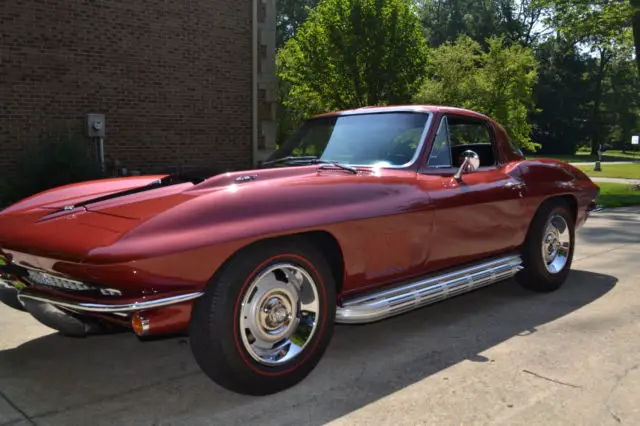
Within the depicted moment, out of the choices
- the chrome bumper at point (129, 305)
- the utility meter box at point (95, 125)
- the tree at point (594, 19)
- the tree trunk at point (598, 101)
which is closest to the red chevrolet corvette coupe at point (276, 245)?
the chrome bumper at point (129, 305)

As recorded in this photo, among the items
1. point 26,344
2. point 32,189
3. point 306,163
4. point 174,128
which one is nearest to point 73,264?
point 26,344

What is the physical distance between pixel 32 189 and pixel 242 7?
569 centimetres

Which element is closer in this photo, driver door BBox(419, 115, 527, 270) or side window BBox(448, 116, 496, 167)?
driver door BBox(419, 115, 527, 270)

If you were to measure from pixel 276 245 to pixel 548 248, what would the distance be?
10.6ft

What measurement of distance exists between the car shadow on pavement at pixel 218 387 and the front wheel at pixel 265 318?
16 centimetres

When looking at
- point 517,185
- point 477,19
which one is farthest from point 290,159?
point 477,19

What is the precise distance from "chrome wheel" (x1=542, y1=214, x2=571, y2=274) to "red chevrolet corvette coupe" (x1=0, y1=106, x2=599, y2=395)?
747mm

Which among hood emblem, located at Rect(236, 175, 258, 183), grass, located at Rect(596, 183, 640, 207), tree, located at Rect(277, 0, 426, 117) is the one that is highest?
tree, located at Rect(277, 0, 426, 117)

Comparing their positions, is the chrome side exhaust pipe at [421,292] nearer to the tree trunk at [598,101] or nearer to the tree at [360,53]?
the tree at [360,53]

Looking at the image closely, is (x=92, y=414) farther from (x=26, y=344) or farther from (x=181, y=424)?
(x=26, y=344)

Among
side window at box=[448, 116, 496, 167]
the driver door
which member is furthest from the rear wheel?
side window at box=[448, 116, 496, 167]

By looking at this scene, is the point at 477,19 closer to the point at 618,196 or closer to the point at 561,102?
the point at 561,102

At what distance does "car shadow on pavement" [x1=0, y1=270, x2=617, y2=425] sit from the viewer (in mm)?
2939

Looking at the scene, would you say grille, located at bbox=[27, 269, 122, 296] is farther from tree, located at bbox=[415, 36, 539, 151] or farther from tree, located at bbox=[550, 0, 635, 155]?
tree, located at bbox=[415, 36, 539, 151]
